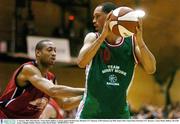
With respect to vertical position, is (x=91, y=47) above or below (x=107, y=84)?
above

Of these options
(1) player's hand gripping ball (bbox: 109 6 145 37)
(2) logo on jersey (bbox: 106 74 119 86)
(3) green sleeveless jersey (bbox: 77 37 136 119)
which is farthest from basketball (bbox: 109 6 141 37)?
(2) logo on jersey (bbox: 106 74 119 86)

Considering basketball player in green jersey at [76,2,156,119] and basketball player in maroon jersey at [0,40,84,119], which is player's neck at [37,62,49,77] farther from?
basketball player in green jersey at [76,2,156,119]

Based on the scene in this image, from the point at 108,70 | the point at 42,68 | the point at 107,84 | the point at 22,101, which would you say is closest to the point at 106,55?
the point at 108,70

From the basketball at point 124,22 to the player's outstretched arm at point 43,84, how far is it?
2.18 ft

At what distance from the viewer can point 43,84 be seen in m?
4.18

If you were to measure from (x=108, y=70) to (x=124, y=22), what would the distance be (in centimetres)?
39

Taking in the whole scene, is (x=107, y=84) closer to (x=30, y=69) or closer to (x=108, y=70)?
(x=108, y=70)

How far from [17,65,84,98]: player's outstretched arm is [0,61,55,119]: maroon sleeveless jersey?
76mm

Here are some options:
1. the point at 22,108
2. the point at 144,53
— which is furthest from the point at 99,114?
the point at 22,108

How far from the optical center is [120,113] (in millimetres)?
3748

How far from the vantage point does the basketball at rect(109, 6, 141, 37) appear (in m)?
3.69

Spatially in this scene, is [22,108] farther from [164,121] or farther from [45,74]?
[164,121]

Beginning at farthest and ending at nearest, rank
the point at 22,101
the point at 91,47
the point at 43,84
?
the point at 22,101
the point at 43,84
the point at 91,47

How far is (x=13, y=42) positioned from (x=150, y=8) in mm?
3906
